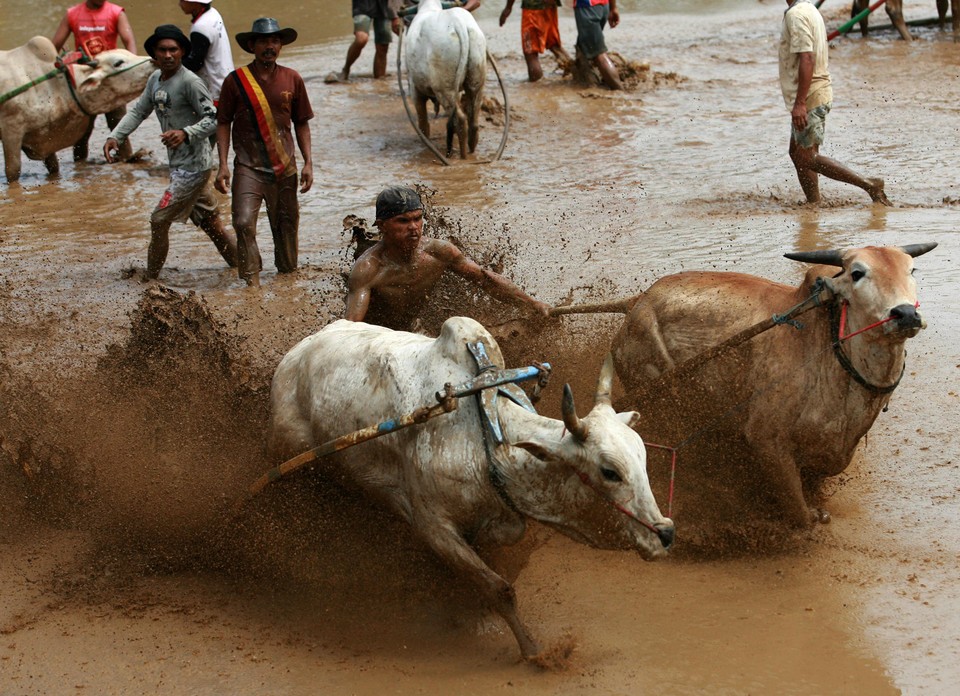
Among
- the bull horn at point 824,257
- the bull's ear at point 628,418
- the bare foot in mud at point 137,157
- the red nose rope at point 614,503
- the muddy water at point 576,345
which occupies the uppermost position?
the bull horn at point 824,257

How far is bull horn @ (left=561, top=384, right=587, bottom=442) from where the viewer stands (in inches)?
154

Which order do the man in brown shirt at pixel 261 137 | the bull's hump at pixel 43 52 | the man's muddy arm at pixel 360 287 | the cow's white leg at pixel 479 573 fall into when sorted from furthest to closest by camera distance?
the bull's hump at pixel 43 52, the man in brown shirt at pixel 261 137, the man's muddy arm at pixel 360 287, the cow's white leg at pixel 479 573

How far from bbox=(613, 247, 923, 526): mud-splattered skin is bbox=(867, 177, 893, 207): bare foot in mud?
4610 millimetres

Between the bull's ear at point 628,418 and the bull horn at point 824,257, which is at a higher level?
the bull horn at point 824,257

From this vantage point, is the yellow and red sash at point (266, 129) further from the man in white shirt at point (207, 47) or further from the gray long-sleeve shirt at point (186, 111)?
the man in white shirt at point (207, 47)

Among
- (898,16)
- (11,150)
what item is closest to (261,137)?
(11,150)

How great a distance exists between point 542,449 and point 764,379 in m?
1.54

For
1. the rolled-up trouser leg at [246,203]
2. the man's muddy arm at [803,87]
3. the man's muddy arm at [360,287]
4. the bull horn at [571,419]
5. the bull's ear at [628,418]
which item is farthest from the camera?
the man's muddy arm at [803,87]

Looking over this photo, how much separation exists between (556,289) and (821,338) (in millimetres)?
3409

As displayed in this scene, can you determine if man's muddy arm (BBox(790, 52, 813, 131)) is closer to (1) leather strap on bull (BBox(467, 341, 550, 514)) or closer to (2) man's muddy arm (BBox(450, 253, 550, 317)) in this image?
(2) man's muddy arm (BBox(450, 253, 550, 317))

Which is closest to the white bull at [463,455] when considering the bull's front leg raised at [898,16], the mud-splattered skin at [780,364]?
the mud-splattered skin at [780,364]

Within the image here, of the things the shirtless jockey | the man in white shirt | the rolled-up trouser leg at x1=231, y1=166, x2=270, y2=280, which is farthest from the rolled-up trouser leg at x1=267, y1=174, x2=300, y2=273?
the shirtless jockey

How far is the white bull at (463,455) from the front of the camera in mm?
4090

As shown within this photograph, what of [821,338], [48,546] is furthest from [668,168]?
[48,546]
